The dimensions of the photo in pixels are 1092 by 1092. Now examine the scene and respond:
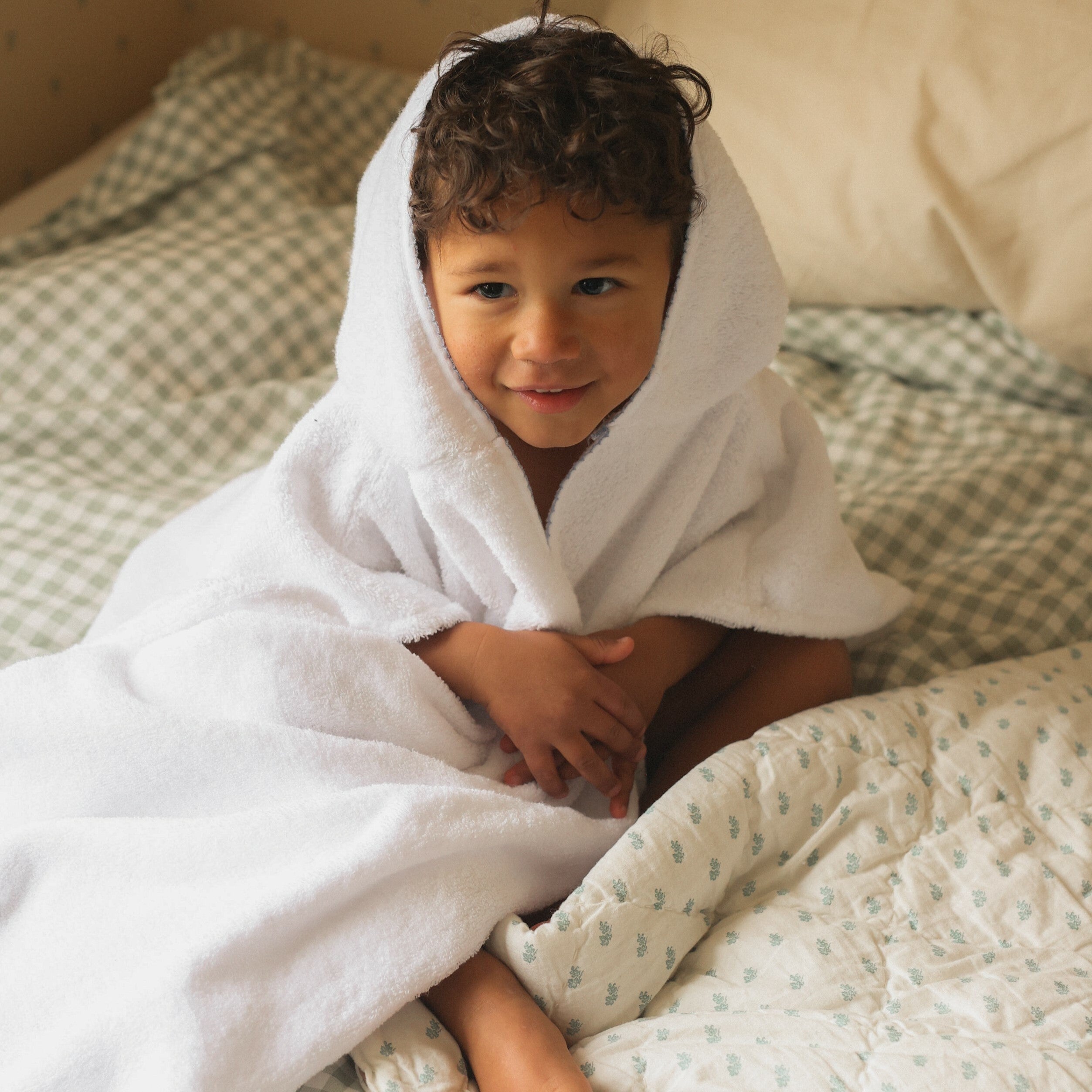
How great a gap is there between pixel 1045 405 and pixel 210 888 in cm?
118

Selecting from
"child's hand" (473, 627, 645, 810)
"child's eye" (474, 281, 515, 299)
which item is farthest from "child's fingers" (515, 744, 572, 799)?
"child's eye" (474, 281, 515, 299)

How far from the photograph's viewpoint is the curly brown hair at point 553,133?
0.78m

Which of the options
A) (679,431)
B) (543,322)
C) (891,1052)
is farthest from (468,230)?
(891,1052)

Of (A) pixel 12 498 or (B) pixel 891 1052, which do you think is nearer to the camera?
(B) pixel 891 1052

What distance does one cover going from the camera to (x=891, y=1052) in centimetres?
71

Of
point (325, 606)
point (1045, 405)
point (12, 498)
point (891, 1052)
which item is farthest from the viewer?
point (1045, 405)

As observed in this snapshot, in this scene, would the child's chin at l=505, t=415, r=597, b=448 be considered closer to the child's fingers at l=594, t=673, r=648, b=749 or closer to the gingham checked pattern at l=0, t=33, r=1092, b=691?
the child's fingers at l=594, t=673, r=648, b=749

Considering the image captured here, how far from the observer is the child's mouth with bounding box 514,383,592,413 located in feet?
2.83

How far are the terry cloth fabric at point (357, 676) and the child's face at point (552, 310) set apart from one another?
3cm

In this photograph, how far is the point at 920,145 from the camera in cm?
140

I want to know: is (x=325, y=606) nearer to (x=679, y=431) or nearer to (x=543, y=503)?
(x=543, y=503)

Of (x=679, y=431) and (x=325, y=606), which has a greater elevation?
(x=679, y=431)

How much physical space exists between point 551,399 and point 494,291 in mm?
88

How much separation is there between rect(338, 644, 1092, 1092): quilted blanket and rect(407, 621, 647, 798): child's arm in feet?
0.25
